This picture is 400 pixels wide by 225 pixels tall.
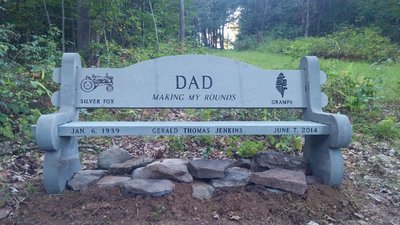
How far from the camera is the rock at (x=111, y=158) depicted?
436cm

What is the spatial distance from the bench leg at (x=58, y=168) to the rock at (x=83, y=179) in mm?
63

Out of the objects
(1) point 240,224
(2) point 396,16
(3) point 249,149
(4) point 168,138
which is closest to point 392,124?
(3) point 249,149

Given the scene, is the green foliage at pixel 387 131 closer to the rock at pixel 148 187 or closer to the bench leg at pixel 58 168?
the rock at pixel 148 187

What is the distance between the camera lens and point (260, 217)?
3477 millimetres

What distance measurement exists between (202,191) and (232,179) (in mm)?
323

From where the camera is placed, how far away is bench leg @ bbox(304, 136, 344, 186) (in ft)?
12.6

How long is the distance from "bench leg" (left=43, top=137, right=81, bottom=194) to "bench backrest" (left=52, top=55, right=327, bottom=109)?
445 millimetres

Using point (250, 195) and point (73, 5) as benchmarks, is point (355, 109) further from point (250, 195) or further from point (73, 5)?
point (73, 5)

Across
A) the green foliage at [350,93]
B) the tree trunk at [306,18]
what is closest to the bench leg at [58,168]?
the green foliage at [350,93]

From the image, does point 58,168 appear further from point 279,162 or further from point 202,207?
point 279,162

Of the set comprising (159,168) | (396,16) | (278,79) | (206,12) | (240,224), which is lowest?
(240,224)

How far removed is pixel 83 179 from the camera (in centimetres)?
395

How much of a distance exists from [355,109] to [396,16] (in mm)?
20349

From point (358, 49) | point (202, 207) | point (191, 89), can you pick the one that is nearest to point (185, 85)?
point (191, 89)
